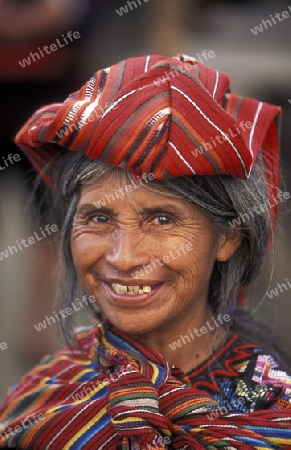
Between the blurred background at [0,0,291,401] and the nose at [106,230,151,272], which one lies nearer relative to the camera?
the nose at [106,230,151,272]

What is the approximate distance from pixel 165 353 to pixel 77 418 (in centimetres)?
32

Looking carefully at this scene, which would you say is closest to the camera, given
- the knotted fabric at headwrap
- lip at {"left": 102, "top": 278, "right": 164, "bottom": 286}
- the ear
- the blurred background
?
the knotted fabric at headwrap

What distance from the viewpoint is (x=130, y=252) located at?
2.21 metres

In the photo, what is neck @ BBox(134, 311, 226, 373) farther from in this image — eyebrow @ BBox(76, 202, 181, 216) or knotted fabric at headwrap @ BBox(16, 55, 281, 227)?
knotted fabric at headwrap @ BBox(16, 55, 281, 227)

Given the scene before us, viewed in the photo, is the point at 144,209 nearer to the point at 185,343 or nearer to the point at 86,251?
the point at 86,251

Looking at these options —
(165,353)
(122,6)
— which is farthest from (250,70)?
(165,353)

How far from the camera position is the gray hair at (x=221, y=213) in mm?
2259

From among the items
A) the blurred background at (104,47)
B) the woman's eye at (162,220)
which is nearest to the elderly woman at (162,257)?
the woman's eye at (162,220)

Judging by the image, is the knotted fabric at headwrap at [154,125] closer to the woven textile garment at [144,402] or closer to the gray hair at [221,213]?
the gray hair at [221,213]

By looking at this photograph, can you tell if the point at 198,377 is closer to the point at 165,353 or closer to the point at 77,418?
the point at 165,353

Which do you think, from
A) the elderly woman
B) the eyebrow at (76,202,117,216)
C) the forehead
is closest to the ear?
the elderly woman

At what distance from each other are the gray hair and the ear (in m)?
0.02

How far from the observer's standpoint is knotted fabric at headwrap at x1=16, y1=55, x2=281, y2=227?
2143mm

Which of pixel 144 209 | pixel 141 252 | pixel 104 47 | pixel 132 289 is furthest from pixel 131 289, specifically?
pixel 104 47
